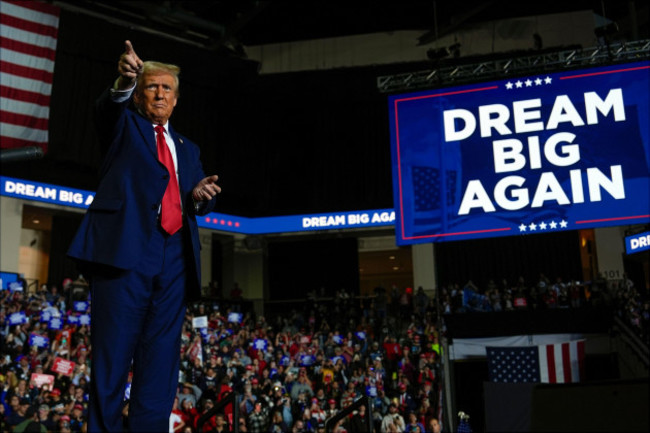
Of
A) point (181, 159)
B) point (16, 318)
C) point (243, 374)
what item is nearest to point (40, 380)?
point (16, 318)

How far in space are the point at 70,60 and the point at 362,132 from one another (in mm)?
10054

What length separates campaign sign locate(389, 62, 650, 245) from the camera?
11.6 m


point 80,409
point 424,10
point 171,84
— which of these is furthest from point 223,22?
point 171,84

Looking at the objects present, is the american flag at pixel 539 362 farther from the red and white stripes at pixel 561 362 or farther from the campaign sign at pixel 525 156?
the campaign sign at pixel 525 156

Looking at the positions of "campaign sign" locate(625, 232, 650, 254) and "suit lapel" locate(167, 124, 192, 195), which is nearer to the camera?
"suit lapel" locate(167, 124, 192, 195)

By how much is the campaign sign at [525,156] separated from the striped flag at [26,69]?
10905 millimetres

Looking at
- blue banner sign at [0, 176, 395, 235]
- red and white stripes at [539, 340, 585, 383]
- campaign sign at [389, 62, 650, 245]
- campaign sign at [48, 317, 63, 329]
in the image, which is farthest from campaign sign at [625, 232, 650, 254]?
campaign sign at [48, 317, 63, 329]

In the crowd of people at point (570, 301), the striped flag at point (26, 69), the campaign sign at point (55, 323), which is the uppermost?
the striped flag at point (26, 69)

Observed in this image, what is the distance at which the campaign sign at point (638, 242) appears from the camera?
18.3m

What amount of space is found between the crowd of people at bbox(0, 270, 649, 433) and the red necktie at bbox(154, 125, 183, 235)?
6557 mm

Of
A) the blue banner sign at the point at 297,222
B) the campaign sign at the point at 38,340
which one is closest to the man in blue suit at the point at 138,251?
the campaign sign at the point at 38,340

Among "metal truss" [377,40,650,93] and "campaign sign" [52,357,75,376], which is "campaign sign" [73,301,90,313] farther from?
"metal truss" [377,40,650,93]

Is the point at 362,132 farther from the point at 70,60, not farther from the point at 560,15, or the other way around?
the point at 70,60

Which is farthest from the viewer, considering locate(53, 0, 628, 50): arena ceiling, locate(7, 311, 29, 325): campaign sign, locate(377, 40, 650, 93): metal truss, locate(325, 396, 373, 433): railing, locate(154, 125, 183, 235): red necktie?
locate(53, 0, 628, 50): arena ceiling
